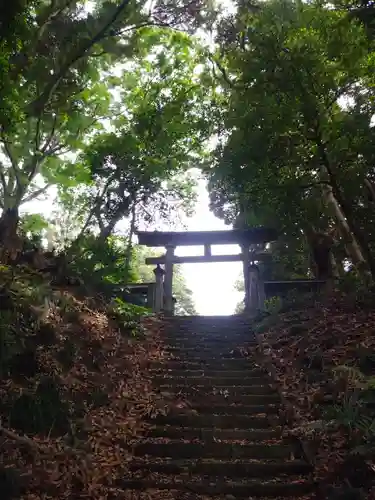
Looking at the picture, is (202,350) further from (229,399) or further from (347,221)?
(347,221)

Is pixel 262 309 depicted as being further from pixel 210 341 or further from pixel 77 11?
pixel 77 11

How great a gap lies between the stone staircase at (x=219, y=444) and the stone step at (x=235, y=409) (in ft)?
0.05

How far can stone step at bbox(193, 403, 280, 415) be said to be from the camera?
6.11m

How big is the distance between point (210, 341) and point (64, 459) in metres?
5.63

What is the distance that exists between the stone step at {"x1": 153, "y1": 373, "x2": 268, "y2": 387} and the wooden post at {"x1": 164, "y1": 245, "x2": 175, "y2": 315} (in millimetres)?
5632

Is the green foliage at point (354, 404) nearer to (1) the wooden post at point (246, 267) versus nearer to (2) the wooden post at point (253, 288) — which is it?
(2) the wooden post at point (253, 288)

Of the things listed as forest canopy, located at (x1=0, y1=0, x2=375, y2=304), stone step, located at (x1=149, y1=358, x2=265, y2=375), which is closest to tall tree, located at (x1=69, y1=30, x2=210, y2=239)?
forest canopy, located at (x1=0, y1=0, x2=375, y2=304)

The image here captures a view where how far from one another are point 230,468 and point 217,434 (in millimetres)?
750

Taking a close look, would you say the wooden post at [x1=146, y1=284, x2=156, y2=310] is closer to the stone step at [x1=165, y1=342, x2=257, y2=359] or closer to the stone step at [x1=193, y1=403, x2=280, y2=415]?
the stone step at [x1=165, y1=342, x2=257, y2=359]

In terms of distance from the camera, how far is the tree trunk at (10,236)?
6309mm

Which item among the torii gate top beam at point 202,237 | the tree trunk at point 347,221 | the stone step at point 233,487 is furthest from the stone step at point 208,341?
the torii gate top beam at point 202,237

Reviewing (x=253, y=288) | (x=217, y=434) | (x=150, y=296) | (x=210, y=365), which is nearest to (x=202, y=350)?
(x=210, y=365)

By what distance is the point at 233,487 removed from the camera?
14.2 feet

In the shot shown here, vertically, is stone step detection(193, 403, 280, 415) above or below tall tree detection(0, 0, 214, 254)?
below
